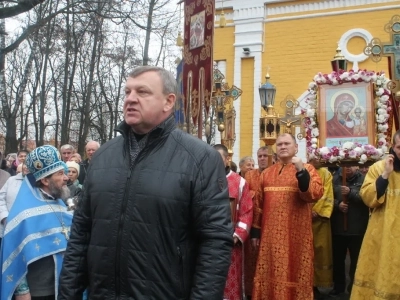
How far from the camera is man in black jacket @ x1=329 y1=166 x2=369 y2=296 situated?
6.41 meters

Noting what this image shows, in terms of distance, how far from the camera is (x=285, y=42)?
47.6 ft

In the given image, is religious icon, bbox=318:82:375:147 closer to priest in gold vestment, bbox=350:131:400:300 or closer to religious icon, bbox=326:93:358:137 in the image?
religious icon, bbox=326:93:358:137

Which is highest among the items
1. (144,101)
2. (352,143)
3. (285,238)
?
(352,143)

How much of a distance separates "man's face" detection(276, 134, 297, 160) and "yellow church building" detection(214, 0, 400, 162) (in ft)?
29.2

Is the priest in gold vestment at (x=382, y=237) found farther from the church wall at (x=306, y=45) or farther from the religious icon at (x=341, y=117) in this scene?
the church wall at (x=306, y=45)

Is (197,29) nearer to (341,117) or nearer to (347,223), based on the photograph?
(341,117)

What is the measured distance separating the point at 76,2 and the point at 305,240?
28.6 feet

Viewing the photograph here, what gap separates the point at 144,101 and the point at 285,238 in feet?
10.7

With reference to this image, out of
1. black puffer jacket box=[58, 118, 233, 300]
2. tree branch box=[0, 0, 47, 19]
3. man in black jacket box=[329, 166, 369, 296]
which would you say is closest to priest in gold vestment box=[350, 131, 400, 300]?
man in black jacket box=[329, 166, 369, 296]

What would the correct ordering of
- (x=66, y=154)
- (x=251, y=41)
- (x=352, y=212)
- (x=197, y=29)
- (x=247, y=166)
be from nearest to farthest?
(x=352, y=212), (x=247, y=166), (x=66, y=154), (x=197, y=29), (x=251, y=41)

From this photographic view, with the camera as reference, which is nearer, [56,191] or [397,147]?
[56,191]

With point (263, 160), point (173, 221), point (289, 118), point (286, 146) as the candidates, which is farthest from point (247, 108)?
point (173, 221)

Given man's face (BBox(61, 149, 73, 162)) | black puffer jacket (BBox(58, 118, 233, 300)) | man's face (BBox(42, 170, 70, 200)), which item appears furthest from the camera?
man's face (BBox(61, 149, 73, 162))

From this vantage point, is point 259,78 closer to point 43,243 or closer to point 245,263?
point 245,263
